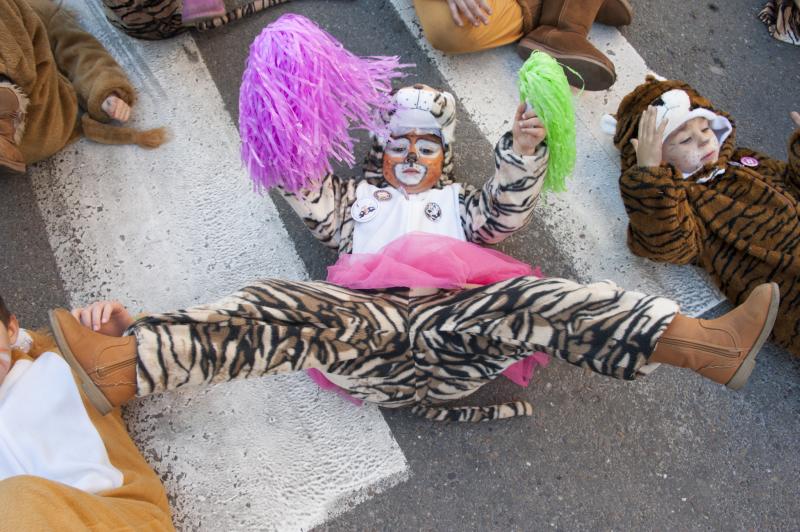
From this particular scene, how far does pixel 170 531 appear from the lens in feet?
4.97

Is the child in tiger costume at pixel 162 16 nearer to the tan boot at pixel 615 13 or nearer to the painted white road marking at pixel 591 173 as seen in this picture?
the painted white road marking at pixel 591 173

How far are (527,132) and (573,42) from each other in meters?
0.83

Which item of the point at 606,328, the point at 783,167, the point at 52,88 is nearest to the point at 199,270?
the point at 52,88

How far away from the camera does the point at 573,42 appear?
2.14m

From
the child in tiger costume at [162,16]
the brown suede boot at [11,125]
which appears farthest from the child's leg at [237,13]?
the brown suede boot at [11,125]

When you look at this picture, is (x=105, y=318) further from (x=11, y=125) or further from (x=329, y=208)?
(x=11, y=125)

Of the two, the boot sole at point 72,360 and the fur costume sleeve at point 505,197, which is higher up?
the fur costume sleeve at point 505,197

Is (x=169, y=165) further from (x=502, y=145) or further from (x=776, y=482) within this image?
(x=776, y=482)

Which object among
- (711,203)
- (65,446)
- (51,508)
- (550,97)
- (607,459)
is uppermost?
(550,97)

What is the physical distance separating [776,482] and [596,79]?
4.36 feet

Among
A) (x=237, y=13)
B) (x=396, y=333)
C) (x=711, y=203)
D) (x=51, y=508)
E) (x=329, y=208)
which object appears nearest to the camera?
(x=51, y=508)

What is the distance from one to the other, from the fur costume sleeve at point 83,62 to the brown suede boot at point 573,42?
138cm

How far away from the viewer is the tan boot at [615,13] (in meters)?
2.29

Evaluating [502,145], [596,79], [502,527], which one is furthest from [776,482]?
[596,79]
